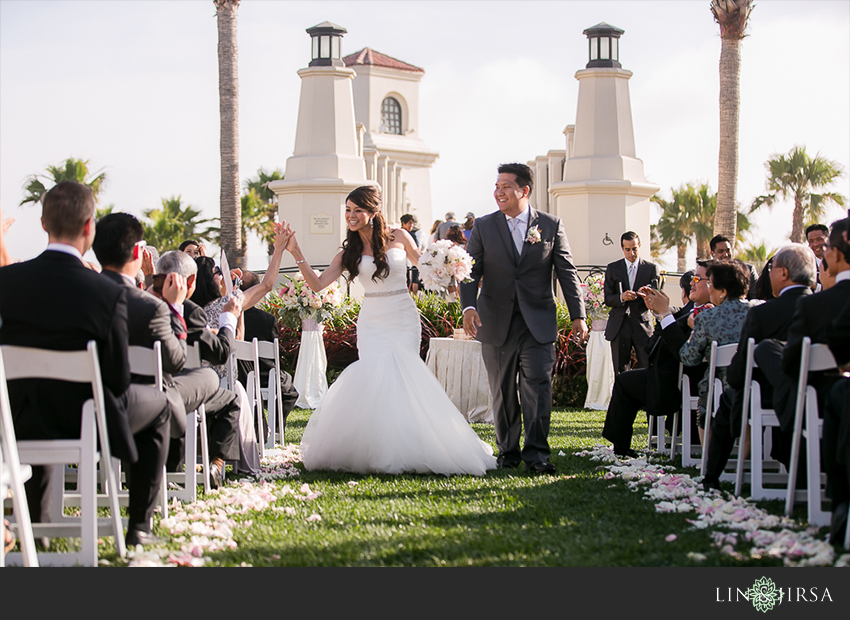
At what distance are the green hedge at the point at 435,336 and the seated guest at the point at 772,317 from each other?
24.3 feet

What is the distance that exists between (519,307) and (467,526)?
2.49 m

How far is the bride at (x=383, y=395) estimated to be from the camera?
7156 mm

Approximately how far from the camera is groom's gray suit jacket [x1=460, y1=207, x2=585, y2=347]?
7.21 meters

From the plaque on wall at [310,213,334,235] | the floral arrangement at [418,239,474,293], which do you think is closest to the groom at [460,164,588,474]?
the floral arrangement at [418,239,474,293]

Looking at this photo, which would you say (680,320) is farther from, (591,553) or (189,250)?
(189,250)

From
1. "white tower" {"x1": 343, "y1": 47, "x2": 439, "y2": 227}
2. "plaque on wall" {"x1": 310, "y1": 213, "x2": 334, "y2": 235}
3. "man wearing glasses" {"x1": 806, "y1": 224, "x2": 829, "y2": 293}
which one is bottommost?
"man wearing glasses" {"x1": 806, "y1": 224, "x2": 829, "y2": 293}

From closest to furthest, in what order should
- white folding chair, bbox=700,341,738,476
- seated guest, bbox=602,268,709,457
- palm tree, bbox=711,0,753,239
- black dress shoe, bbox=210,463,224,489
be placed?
white folding chair, bbox=700,341,738,476, black dress shoe, bbox=210,463,224,489, seated guest, bbox=602,268,709,457, palm tree, bbox=711,0,753,239

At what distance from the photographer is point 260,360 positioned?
362 inches

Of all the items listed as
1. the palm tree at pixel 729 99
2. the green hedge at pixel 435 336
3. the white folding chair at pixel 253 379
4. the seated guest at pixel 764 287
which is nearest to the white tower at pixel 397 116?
the palm tree at pixel 729 99

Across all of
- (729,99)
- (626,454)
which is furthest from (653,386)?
(729,99)

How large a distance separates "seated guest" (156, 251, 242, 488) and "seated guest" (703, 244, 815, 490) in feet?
11.3

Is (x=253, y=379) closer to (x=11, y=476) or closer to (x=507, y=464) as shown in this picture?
(x=507, y=464)

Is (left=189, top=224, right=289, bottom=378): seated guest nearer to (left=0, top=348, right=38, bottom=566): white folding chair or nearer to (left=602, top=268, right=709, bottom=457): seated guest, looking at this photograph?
(left=602, top=268, right=709, bottom=457): seated guest

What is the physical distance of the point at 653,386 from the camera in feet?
25.3
